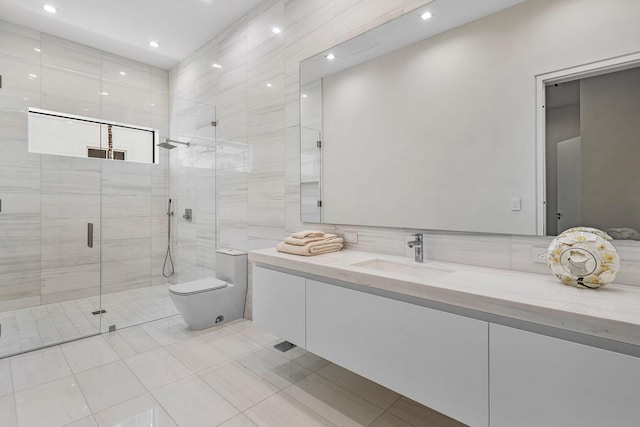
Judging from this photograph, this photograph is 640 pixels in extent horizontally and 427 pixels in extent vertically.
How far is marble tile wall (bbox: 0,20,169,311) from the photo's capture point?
2.68 meters

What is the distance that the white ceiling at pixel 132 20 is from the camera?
9.60 feet

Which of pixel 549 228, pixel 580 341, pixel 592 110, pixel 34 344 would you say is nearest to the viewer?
pixel 580 341

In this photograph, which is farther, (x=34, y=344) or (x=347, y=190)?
(x=34, y=344)

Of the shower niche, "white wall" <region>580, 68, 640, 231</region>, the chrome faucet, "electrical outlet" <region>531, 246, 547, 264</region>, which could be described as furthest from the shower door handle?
"white wall" <region>580, 68, 640, 231</region>

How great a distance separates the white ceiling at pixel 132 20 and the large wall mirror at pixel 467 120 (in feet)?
4.82

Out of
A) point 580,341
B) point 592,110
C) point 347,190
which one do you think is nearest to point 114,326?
point 347,190

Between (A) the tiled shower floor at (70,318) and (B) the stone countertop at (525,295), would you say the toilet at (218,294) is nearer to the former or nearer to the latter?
(A) the tiled shower floor at (70,318)

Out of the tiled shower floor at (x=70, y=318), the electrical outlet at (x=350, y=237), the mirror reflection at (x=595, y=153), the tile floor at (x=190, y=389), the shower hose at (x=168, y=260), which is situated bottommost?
the tile floor at (x=190, y=389)

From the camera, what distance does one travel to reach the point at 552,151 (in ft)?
4.70

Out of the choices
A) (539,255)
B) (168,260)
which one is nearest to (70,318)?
(168,260)

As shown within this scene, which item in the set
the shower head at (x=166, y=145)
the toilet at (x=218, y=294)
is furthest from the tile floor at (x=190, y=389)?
the shower head at (x=166, y=145)

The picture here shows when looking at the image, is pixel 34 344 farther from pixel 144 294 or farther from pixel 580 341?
pixel 580 341

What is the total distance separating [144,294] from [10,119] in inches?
76.1

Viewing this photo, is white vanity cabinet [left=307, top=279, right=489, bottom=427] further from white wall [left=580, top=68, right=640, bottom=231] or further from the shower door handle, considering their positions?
the shower door handle
